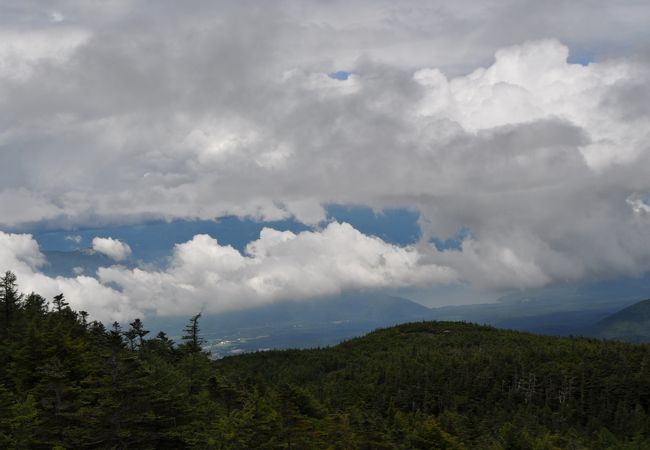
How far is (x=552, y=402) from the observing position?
182125 millimetres

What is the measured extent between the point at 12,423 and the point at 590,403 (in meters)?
173

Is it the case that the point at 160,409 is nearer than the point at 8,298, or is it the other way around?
the point at 160,409

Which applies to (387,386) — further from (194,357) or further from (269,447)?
(269,447)

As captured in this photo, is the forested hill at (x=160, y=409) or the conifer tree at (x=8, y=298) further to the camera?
the conifer tree at (x=8, y=298)

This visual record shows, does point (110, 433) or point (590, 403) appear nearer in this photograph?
point (110, 433)

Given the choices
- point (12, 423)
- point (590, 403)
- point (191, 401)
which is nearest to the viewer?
point (12, 423)

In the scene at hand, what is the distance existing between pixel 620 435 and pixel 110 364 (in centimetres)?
14914

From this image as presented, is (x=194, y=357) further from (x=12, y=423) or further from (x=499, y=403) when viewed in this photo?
(x=499, y=403)

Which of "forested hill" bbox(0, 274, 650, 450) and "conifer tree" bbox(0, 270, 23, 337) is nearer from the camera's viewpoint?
"forested hill" bbox(0, 274, 650, 450)

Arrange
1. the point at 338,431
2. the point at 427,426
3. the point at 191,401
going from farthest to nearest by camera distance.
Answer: the point at 427,426, the point at 191,401, the point at 338,431

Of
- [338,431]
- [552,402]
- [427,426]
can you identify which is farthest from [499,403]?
[338,431]

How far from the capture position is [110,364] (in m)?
45.7

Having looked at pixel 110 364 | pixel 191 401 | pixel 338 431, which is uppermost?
pixel 110 364

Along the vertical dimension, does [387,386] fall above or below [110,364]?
below
